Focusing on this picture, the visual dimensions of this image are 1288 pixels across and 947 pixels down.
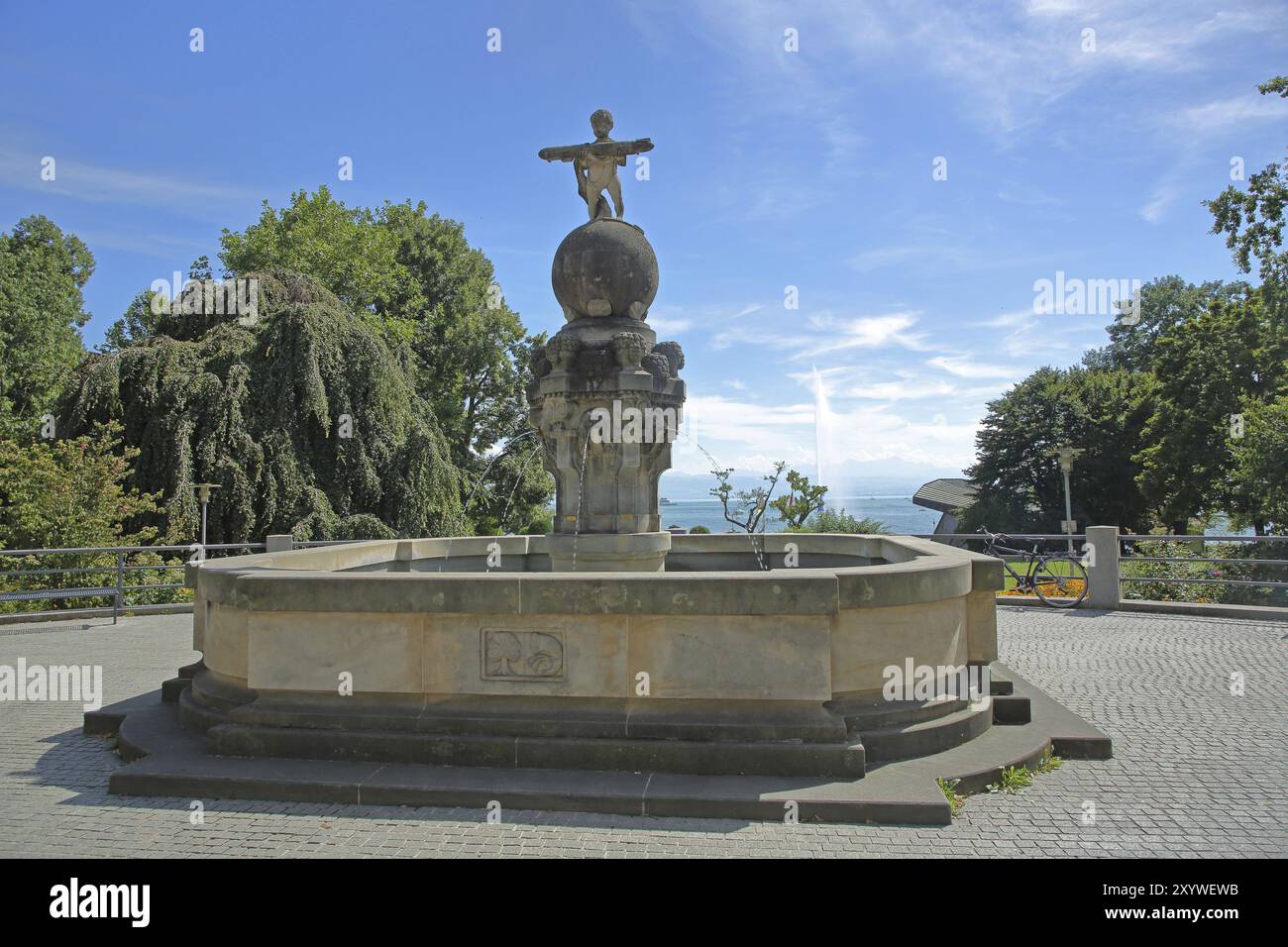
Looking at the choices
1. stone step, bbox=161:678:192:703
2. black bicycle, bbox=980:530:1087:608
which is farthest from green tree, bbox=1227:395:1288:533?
stone step, bbox=161:678:192:703

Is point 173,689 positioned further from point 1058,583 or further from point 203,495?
point 1058,583

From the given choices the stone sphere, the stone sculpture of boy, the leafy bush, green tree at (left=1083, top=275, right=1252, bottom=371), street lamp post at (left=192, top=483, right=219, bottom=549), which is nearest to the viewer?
the stone sphere

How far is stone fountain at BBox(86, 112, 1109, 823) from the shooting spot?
5.08m

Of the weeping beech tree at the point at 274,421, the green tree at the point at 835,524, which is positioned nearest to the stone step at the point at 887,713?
the green tree at the point at 835,524

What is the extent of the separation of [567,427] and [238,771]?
4.78m

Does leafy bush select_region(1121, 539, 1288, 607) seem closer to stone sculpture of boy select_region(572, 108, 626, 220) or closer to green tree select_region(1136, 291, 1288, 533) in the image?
stone sculpture of boy select_region(572, 108, 626, 220)

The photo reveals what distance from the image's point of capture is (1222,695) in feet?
25.2

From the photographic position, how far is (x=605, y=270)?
364 inches

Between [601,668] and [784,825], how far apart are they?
58.4 inches

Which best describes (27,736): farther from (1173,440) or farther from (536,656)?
(1173,440)

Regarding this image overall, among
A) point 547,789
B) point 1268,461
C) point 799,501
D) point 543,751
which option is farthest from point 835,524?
point 547,789

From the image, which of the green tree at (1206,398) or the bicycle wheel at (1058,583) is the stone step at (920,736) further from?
the green tree at (1206,398)

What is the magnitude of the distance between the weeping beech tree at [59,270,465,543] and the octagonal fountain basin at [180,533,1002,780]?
49.5 ft
